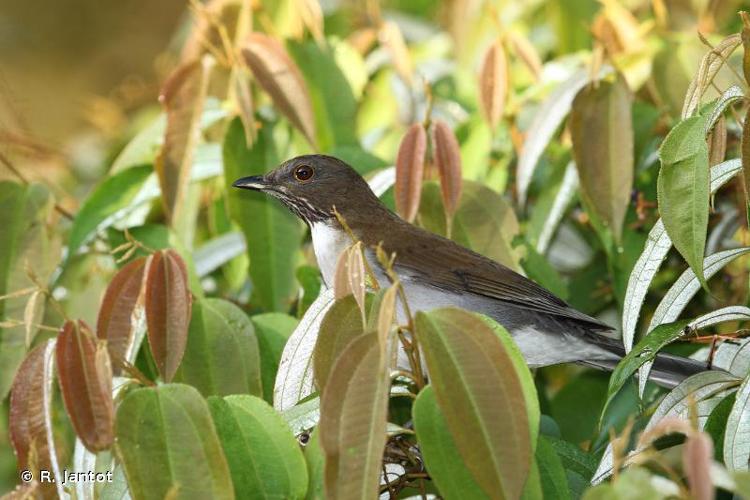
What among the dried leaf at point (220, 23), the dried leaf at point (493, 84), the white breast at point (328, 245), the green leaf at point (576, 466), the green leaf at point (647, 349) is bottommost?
the green leaf at point (576, 466)

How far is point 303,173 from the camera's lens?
15.3ft

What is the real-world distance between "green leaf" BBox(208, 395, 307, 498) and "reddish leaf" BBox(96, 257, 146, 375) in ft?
2.29

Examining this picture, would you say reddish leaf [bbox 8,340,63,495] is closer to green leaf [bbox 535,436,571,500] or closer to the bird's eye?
green leaf [bbox 535,436,571,500]

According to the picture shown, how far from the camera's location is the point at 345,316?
279 centimetres

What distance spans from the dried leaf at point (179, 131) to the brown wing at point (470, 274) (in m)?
0.88

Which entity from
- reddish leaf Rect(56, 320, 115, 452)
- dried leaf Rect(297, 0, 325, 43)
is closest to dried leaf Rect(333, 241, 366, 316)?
reddish leaf Rect(56, 320, 115, 452)

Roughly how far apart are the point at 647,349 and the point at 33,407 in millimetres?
1709

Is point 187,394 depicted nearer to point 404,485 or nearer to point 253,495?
point 253,495

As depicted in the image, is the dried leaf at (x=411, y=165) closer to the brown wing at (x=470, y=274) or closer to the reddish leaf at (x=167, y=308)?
the brown wing at (x=470, y=274)

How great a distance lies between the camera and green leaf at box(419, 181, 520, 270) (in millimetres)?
4109

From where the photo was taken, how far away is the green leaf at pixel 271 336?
12.7 ft

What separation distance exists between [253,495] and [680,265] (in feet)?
9.06

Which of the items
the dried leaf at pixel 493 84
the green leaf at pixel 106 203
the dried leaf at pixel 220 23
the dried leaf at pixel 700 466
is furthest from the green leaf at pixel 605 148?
the dried leaf at pixel 700 466

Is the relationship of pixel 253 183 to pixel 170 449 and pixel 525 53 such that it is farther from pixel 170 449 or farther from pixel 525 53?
pixel 170 449
